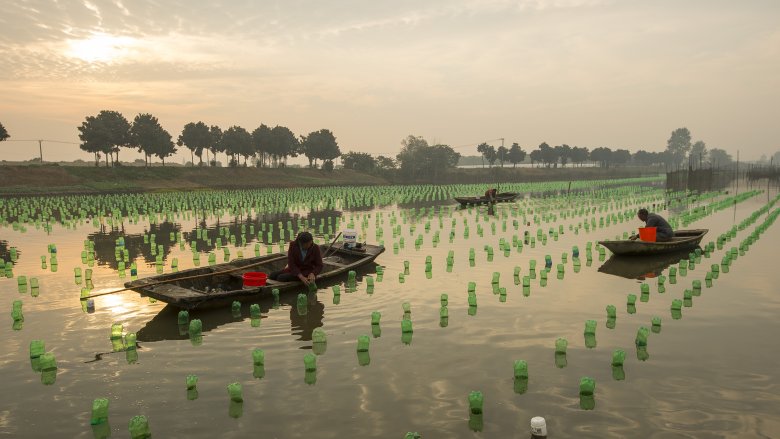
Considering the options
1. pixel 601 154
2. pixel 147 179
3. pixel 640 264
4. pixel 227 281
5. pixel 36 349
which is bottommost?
pixel 640 264

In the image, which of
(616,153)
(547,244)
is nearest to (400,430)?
(547,244)

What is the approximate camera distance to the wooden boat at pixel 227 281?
10742 mm

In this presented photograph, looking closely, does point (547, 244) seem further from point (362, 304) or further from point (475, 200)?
point (475, 200)

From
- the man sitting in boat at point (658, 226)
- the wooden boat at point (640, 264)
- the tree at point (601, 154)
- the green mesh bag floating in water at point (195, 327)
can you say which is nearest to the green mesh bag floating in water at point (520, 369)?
the green mesh bag floating in water at point (195, 327)

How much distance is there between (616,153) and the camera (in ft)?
607

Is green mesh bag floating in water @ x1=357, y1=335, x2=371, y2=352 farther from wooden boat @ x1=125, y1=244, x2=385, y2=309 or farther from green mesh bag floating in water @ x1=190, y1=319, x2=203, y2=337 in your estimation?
wooden boat @ x1=125, y1=244, x2=385, y2=309

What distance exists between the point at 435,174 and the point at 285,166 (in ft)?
92.6

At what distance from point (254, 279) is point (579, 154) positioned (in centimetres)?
16883

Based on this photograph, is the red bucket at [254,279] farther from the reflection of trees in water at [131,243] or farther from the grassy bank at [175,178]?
the grassy bank at [175,178]

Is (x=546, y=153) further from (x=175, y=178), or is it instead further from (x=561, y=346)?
(x=561, y=346)

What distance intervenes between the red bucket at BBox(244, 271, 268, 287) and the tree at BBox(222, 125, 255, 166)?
8308cm

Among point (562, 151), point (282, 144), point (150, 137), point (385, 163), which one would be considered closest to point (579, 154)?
point (562, 151)

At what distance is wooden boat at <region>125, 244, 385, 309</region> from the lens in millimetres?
10742

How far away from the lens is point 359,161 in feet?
339
